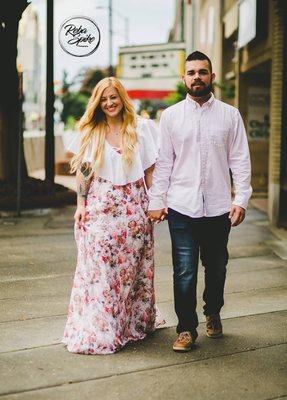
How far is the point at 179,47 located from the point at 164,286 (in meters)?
25.7

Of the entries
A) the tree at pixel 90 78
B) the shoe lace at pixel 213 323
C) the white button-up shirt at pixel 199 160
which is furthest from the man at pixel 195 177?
the tree at pixel 90 78

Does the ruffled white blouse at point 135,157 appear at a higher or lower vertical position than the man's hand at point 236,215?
higher

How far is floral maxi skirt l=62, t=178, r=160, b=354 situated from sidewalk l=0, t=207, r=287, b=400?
150 mm

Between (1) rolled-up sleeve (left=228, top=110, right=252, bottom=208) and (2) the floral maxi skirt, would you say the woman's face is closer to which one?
(2) the floral maxi skirt

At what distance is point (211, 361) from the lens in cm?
461

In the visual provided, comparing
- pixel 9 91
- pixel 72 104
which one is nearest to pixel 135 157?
pixel 9 91

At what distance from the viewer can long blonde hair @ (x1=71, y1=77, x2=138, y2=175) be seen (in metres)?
4.86

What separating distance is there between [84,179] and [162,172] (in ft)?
1.91

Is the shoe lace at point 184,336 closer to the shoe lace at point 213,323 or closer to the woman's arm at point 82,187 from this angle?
the shoe lace at point 213,323

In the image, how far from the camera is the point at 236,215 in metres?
4.65

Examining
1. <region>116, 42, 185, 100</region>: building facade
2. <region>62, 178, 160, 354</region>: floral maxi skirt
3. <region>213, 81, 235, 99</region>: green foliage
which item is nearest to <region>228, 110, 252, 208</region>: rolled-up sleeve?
<region>62, 178, 160, 354</region>: floral maxi skirt

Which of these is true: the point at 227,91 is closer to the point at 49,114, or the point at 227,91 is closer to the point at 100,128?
the point at 49,114

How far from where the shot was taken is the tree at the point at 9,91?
14594 mm
